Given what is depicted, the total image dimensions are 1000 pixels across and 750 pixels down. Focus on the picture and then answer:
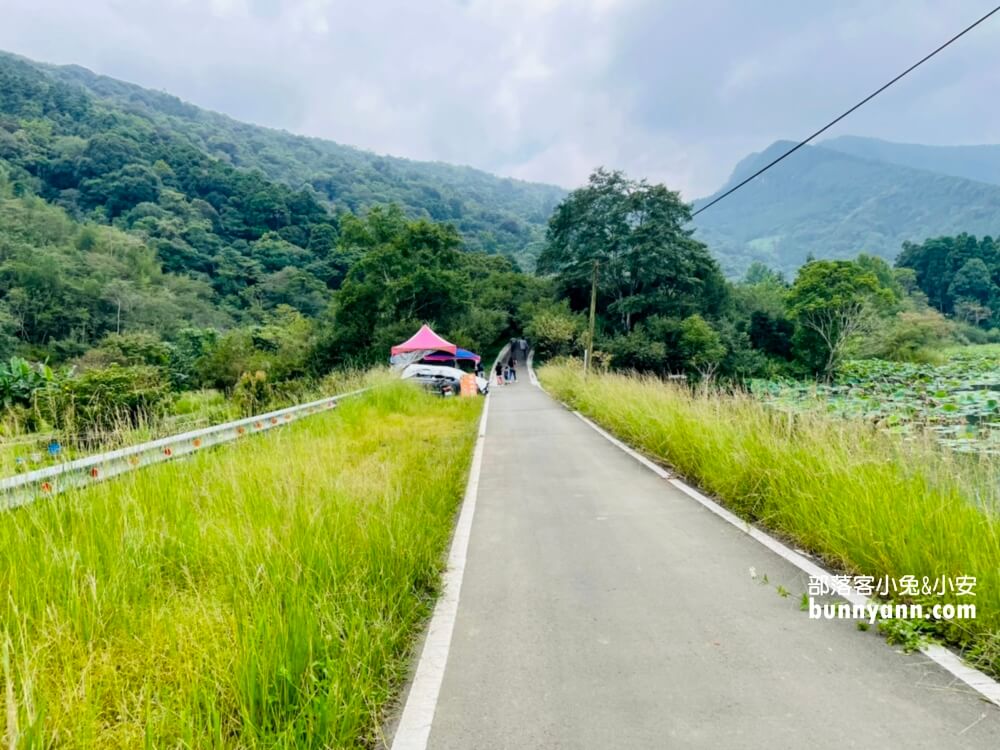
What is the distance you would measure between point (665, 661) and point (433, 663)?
125 cm

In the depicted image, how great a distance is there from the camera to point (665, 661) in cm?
268

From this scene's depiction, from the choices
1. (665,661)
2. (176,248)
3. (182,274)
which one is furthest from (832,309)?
(176,248)

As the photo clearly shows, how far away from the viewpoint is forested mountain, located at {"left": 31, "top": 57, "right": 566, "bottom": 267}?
126m

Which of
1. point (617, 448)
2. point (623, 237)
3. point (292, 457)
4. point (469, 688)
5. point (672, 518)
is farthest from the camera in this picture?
point (623, 237)

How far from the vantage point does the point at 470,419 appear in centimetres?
1377

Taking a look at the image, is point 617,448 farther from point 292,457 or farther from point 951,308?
point 951,308

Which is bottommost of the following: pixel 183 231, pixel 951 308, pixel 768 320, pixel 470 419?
pixel 470 419

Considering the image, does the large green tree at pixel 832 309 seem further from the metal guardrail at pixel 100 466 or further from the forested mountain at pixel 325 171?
the forested mountain at pixel 325 171

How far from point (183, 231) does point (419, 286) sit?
172ft

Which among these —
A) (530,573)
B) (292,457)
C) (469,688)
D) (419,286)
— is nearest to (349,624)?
(469,688)

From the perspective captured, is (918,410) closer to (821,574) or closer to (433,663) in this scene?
(821,574)

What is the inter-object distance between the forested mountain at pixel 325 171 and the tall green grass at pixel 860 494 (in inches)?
3821

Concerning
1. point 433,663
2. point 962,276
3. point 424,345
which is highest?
point 962,276

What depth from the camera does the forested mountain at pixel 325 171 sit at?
126 metres
